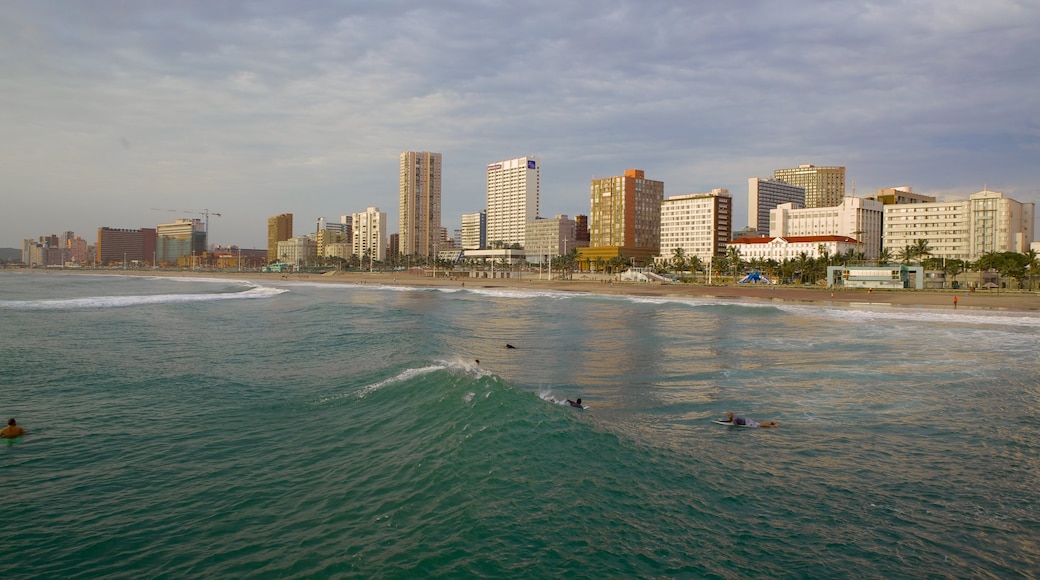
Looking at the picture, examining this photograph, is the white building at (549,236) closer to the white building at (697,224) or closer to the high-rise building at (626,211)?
the high-rise building at (626,211)

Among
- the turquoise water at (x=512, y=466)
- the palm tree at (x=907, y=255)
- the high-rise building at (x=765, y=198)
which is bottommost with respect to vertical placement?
Result: the turquoise water at (x=512, y=466)

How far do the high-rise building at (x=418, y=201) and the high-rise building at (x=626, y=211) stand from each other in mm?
55663

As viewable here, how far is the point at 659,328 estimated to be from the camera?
31.4 m

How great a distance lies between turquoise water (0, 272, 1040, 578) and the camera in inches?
273

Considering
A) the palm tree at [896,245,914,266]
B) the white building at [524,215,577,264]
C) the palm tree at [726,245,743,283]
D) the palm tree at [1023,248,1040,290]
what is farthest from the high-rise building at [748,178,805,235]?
the palm tree at [1023,248,1040,290]

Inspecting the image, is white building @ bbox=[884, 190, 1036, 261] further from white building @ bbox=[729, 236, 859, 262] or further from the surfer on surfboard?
the surfer on surfboard

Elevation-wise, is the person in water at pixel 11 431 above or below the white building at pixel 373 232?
below

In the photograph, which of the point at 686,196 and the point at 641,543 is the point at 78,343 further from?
the point at 686,196

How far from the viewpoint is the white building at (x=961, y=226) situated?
379ft

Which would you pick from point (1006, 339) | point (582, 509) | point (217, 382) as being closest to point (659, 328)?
point (1006, 339)

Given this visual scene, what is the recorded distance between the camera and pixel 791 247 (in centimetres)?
12344

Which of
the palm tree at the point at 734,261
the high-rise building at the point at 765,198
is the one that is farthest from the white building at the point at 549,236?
the palm tree at the point at 734,261

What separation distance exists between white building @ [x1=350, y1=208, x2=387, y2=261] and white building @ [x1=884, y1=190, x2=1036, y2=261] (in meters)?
136

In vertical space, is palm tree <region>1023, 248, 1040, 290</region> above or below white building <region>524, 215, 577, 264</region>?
below
